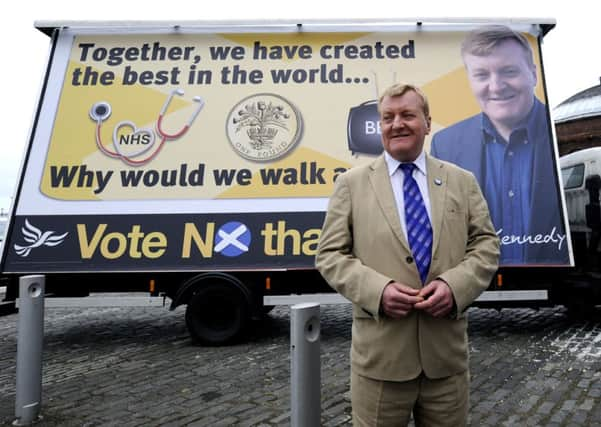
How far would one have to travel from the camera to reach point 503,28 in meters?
5.59

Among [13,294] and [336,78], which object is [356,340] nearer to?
[336,78]

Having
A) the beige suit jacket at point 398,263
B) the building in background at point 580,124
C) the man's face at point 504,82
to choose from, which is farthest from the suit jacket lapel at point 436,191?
the building in background at point 580,124

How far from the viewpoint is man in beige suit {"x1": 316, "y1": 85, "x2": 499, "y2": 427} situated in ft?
5.29

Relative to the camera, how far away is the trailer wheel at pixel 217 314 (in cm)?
530

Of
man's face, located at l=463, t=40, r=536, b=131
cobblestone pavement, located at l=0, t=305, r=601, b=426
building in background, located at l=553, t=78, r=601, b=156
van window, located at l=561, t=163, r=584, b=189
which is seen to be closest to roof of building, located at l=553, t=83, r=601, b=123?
building in background, located at l=553, t=78, r=601, b=156

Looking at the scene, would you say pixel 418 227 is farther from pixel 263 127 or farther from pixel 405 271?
pixel 263 127

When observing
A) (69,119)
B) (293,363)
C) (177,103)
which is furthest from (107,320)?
(293,363)

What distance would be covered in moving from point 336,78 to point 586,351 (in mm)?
4252

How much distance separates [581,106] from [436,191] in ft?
106

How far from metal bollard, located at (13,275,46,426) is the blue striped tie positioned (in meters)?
3.10

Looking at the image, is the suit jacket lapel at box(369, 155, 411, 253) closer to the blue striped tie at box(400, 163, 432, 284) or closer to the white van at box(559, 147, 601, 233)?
the blue striped tie at box(400, 163, 432, 284)

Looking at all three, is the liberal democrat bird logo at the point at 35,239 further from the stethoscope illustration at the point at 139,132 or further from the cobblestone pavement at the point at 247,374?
the cobblestone pavement at the point at 247,374

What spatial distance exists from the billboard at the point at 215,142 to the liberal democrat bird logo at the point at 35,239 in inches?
0.5

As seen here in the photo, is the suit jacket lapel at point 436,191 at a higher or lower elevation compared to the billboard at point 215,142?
lower
